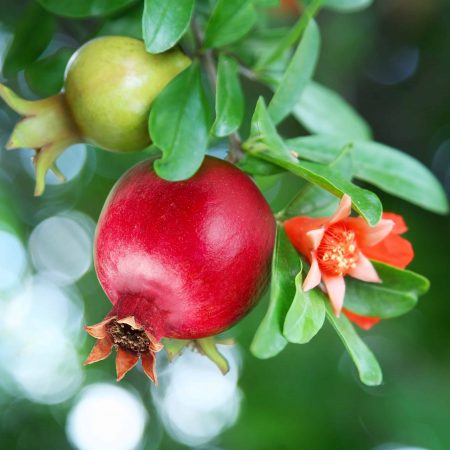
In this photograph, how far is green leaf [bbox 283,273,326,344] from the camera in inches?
30.8

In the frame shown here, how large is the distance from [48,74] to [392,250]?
0.63 m

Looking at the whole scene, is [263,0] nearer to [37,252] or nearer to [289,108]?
[289,108]

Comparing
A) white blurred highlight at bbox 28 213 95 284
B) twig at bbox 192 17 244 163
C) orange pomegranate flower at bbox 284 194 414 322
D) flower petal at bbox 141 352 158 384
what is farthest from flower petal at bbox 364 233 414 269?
white blurred highlight at bbox 28 213 95 284

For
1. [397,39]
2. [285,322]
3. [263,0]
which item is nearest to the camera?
[285,322]

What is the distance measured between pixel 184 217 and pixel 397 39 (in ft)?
7.15

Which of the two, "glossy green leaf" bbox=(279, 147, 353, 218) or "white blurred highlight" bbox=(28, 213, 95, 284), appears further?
"white blurred highlight" bbox=(28, 213, 95, 284)

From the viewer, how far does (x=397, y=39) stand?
2.71 m

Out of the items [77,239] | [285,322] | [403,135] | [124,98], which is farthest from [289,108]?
[77,239]

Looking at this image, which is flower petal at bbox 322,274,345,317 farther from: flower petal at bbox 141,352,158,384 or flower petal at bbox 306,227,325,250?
flower petal at bbox 141,352,158,384

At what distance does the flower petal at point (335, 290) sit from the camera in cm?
87

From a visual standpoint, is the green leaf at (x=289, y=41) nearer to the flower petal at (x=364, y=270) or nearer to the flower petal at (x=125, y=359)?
the flower petal at (x=364, y=270)

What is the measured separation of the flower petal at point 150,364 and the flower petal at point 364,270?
293mm

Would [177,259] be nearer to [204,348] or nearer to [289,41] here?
[204,348]

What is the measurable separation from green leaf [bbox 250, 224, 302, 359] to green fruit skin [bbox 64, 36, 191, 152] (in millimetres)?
260
